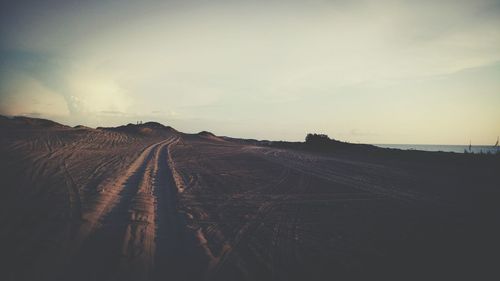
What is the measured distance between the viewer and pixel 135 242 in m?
4.01

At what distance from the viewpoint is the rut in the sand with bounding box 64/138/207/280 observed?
324 cm

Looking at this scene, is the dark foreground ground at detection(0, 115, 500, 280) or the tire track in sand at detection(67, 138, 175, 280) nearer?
the tire track in sand at detection(67, 138, 175, 280)

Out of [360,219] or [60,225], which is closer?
[60,225]

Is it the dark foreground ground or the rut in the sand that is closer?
the rut in the sand

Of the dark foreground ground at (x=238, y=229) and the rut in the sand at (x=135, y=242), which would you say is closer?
the rut in the sand at (x=135, y=242)

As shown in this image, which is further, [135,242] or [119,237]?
[119,237]

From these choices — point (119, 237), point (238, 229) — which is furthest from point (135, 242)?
point (238, 229)

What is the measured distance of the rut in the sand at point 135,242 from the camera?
3240mm

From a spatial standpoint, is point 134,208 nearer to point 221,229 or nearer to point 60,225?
point 60,225

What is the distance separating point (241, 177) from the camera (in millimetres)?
10141

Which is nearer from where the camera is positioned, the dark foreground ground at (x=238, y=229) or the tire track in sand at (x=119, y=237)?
the tire track in sand at (x=119, y=237)

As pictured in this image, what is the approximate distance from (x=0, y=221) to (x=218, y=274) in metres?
4.34

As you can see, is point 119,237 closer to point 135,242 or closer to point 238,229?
Result: point 135,242

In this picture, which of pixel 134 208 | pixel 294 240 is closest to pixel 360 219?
pixel 294 240
